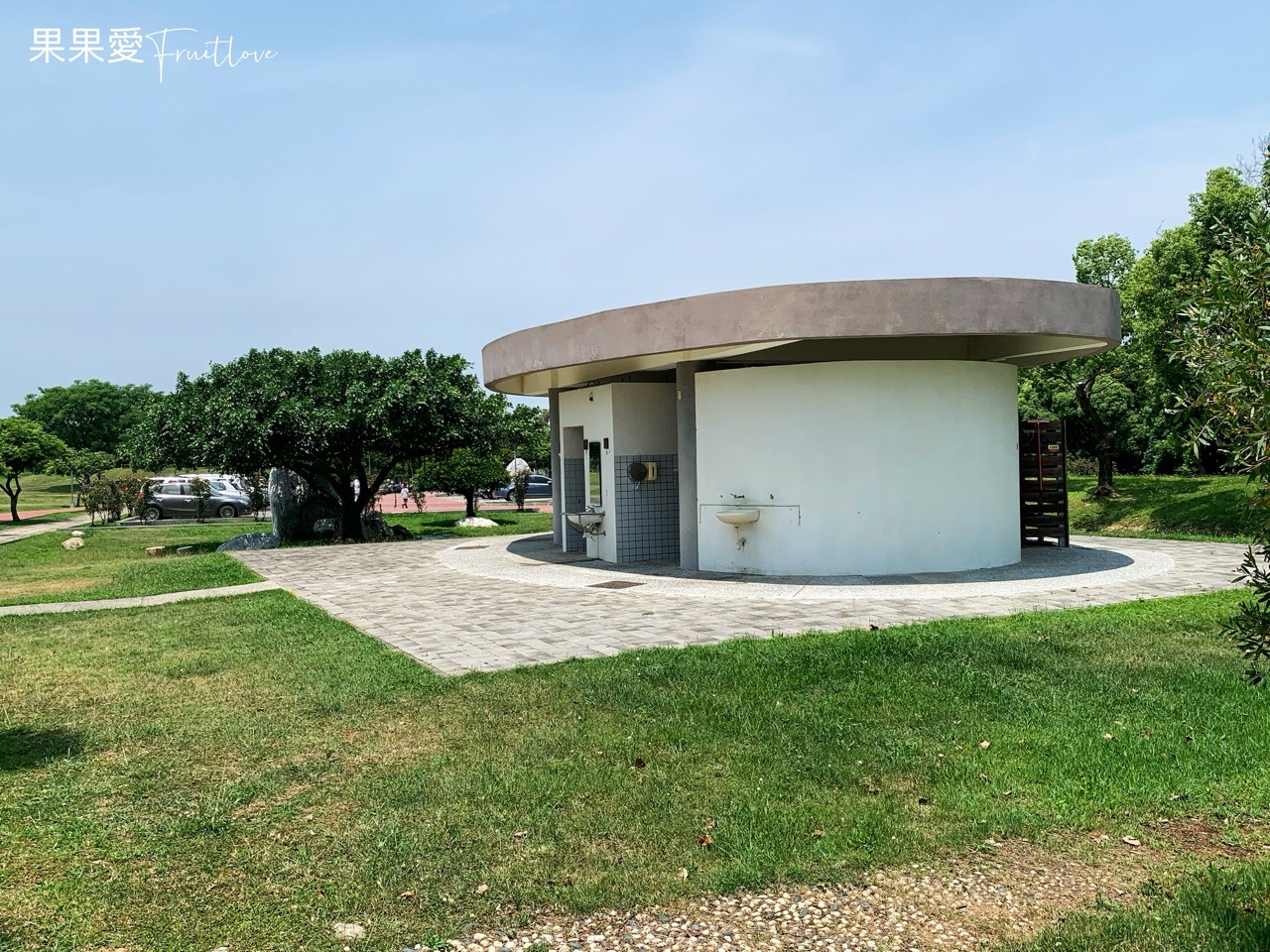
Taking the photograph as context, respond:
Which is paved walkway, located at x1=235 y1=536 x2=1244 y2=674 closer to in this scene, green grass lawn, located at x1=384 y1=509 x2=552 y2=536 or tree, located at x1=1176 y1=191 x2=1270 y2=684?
tree, located at x1=1176 y1=191 x2=1270 y2=684

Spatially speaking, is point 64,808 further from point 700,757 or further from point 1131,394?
point 1131,394

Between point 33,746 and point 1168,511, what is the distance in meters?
23.0

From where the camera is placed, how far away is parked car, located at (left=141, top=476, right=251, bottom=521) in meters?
33.2

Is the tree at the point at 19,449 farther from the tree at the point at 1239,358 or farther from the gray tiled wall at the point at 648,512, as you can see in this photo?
the tree at the point at 1239,358

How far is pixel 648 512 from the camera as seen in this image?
15.7 meters

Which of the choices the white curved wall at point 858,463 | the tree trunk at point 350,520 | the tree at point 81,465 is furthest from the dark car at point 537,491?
the white curved wall at point 858,463

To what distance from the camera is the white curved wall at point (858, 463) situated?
12836 millimetres

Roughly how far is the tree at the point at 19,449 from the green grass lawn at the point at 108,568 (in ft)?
29.6

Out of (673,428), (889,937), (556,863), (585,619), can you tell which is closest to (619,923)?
(556,863)

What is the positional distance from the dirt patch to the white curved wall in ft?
28.4

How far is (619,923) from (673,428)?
12261 mm

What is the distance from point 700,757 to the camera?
552 cm

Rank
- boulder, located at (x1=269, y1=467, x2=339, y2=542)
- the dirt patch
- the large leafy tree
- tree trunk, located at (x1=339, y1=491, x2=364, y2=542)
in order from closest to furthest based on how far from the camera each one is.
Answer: the dirt patch
the large leafy tree
tree trunk, located at (x1=339, y1=491, x2=364, y2=542)
boulder, located at (x1=269, y1=467, x2=339, y2=542)

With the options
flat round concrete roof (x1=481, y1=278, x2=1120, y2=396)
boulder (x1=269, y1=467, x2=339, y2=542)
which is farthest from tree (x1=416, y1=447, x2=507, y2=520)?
flat round concrete roof (x1=481, y1=278, x2=1120, y2=396)
